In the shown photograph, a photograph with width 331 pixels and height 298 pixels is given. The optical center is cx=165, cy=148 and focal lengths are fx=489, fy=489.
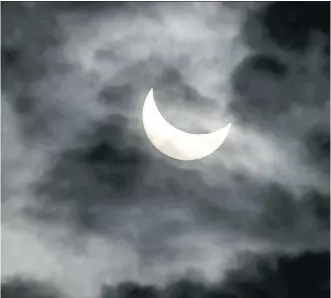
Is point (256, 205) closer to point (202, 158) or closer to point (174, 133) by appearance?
point (202, 158)

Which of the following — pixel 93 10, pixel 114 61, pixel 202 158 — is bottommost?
pixel 202 158

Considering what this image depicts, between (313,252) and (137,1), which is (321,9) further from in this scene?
(313,252)

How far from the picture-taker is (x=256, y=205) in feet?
6.27

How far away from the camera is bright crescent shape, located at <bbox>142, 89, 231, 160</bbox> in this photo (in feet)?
6.23

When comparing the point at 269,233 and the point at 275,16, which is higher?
the point at 275,16

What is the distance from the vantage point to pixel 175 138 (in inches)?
74.7

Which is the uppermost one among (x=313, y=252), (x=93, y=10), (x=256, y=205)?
(x=93, y=10)

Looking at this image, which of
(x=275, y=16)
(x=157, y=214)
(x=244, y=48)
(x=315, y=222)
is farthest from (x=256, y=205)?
(x=275, y=16)

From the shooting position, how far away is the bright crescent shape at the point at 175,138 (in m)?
1.90

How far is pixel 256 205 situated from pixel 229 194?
0.11 meters

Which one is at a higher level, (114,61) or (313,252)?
(114,61)

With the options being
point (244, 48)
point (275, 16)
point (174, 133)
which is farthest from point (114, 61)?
point (275, 16)

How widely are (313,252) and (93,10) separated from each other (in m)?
1.30

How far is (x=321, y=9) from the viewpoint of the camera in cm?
199
